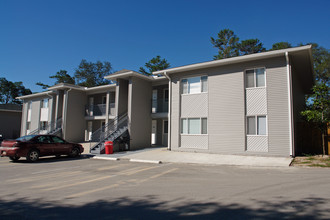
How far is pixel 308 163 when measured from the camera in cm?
1038

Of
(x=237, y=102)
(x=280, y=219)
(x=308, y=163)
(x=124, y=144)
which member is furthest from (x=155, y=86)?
(x=280, y=219)

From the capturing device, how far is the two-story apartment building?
1273 cm

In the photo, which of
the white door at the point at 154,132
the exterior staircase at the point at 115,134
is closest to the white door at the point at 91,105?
the exterior staircase at the point at 115,134

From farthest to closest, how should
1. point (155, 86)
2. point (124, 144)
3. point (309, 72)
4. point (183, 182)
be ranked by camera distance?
1. point (155, 86)
2. point (124, 144)
3. point (309, 72)
4. point (183, 182)

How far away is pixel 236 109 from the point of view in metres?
14.0

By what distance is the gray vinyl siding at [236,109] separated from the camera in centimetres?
1259

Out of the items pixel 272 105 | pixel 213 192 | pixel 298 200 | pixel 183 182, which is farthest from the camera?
pixel 272 105

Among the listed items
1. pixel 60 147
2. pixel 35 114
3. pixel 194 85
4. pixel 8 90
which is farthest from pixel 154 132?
pixel 8 90

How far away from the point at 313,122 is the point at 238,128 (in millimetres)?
4110

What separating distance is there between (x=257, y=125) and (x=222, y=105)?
2.42 metres

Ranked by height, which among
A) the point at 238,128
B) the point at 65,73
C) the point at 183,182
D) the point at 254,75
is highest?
the point at 65,73

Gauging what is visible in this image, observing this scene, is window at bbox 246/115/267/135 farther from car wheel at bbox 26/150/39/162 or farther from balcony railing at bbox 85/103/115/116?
balcony railing at bbox 85/103/115/116

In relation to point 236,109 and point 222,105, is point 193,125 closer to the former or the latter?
point 222,105

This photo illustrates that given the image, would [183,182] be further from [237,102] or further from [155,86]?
[155,86]
